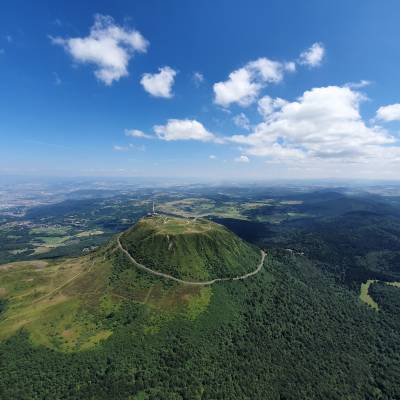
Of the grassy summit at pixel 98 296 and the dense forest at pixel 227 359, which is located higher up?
the grassy summit at pixel 98 296

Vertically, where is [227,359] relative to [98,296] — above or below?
below

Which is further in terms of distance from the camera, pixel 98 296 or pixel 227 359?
pixel 98 296

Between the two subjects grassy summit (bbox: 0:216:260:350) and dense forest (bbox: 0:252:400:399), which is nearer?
dense forest (bbox: 0:252:400:399)

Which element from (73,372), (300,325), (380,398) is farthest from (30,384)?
(380,398)

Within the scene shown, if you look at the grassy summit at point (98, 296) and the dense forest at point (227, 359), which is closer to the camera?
the dense forest at point (227, 359)

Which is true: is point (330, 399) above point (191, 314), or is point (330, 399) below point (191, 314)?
below

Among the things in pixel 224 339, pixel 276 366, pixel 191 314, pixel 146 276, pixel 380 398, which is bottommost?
pixel 380 398

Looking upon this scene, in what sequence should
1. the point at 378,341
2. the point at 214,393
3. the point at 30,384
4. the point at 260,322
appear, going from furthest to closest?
the point at 378,341 → the point at 260,322 → the point at 214,393 → the point at 30,384

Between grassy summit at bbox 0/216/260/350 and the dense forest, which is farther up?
grassy summit at bbox 0/216/260/350

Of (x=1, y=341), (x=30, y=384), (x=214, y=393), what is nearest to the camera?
(x=30, y=384)

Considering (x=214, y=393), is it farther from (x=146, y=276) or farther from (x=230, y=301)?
(x=146, y=276)

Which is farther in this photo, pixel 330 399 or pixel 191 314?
pixel 191 314
